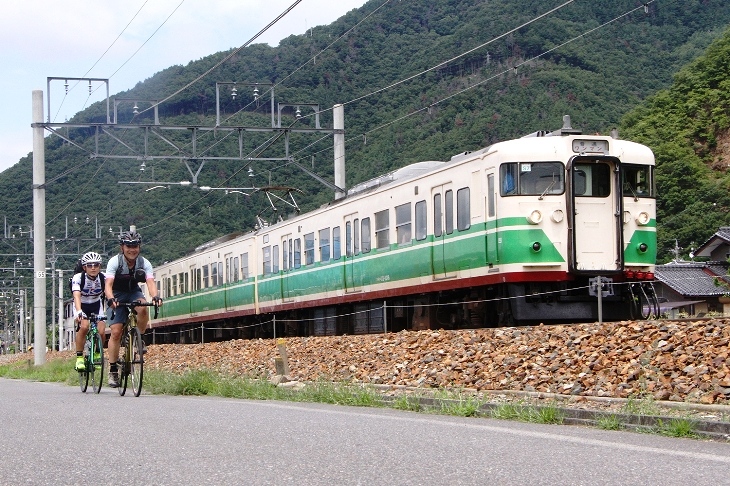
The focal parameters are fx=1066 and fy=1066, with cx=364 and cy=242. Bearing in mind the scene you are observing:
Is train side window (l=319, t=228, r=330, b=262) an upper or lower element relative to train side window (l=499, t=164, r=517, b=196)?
lower

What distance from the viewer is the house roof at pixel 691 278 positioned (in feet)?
133

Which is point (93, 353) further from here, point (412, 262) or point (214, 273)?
point (214, 273)

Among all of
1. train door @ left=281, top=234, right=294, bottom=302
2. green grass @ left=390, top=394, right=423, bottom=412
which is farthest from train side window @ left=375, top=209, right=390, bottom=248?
green grass @ left=390, top=394, right=423, bottom=412

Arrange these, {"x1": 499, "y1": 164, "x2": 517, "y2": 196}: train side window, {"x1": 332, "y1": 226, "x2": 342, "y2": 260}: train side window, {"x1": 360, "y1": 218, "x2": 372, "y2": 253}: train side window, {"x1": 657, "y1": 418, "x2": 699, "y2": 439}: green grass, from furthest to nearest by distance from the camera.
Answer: {"x1": 332, "y1": 226, "x2": 342, "y2": 260}: train side window → {"x1": 360, "y1": 218, "x2": 372, "y2": 253}: train side window → {"x1": 499, "y1": 164, "x2": 517, "y2": 196}: train side window → {"x1": 657, "y1": 418, "x2": 699, "y2": 439}: green grass

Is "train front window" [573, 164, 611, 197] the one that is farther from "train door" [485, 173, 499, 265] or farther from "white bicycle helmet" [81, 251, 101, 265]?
"white bicycle helmet" [81, 251, 101, 265]

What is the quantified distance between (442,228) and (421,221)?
95 centimetres

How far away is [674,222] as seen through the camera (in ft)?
163

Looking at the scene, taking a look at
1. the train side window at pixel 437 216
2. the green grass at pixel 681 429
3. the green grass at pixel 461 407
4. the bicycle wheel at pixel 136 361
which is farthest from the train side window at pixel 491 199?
the green grass at pixel 681 429

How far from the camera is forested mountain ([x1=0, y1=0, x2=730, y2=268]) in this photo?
50.6 metres

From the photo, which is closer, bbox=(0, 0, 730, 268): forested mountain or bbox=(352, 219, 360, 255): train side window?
bbox=(352, 219, 360, 255): train side window

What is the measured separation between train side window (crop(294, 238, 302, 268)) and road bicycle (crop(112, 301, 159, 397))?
13.4 m

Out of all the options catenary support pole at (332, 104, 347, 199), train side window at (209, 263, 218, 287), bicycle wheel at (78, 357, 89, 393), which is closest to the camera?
bicycle wheel at (78, 357, 89, 393)

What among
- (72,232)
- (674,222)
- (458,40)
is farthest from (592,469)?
(458,40)

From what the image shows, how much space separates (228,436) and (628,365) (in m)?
4.57
